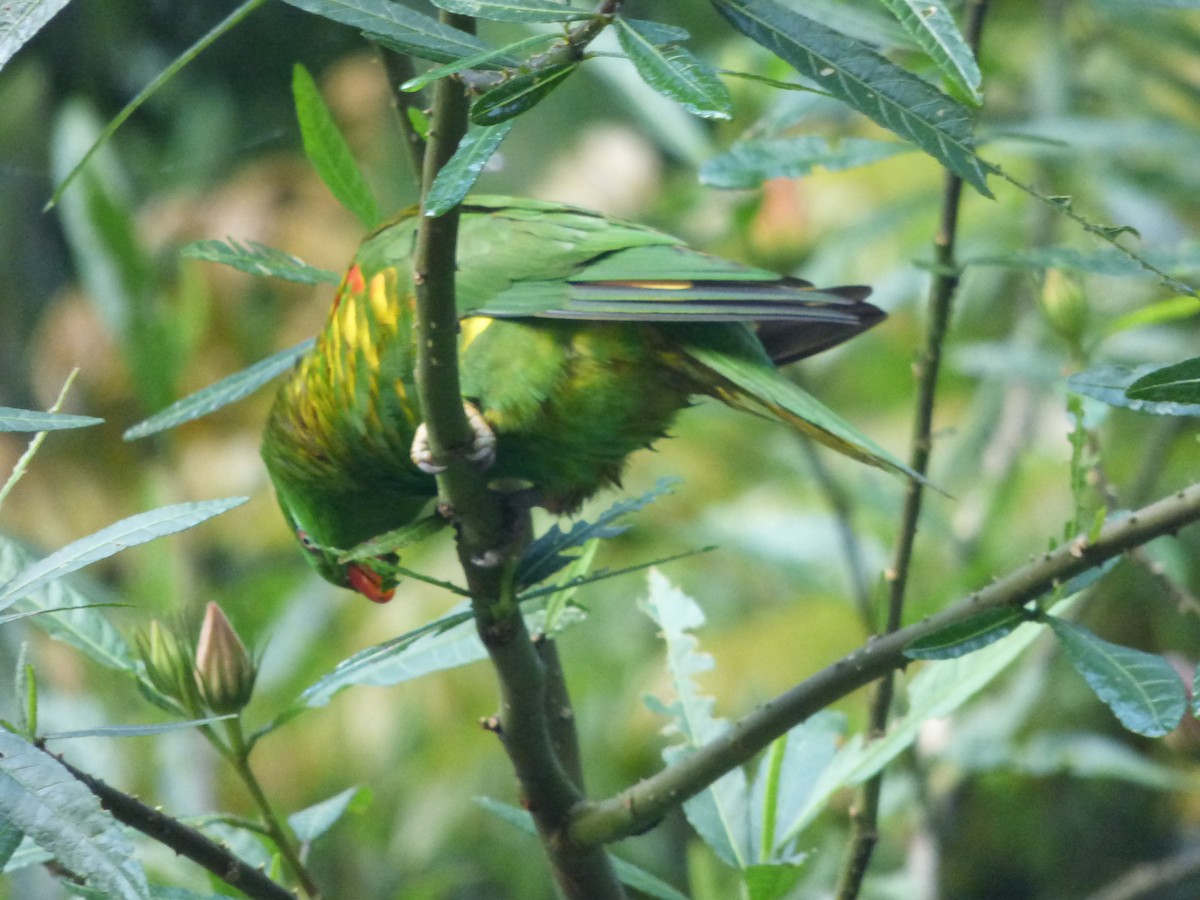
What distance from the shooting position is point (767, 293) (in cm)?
118

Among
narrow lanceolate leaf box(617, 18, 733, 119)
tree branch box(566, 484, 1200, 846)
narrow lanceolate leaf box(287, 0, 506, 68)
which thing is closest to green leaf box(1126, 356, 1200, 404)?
tree branch box(566, 484, 1200, 846)

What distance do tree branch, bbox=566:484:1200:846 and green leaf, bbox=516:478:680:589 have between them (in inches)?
6.5

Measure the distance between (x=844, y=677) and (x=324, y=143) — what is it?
648mm

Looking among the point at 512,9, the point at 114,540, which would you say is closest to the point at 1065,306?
the point at 512,9

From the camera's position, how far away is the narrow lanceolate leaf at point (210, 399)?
0.99 meters

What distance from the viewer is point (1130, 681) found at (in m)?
0.75

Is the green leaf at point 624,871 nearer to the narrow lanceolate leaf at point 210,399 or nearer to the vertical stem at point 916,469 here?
the vertical stem at point 916,469

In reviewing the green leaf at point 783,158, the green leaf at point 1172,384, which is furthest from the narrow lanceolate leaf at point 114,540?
the green leaf at point 783,158

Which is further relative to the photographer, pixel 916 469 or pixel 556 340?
pixel 556 340

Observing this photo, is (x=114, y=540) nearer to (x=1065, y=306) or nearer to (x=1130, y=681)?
(x=1130, y=681)

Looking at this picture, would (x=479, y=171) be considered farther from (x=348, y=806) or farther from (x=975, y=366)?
(x=975, y=366)

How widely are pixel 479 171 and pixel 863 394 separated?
2.88m

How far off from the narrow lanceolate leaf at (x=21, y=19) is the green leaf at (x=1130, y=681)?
668mm

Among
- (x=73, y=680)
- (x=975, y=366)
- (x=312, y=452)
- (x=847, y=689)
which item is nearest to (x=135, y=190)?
(x=73, y=680)
